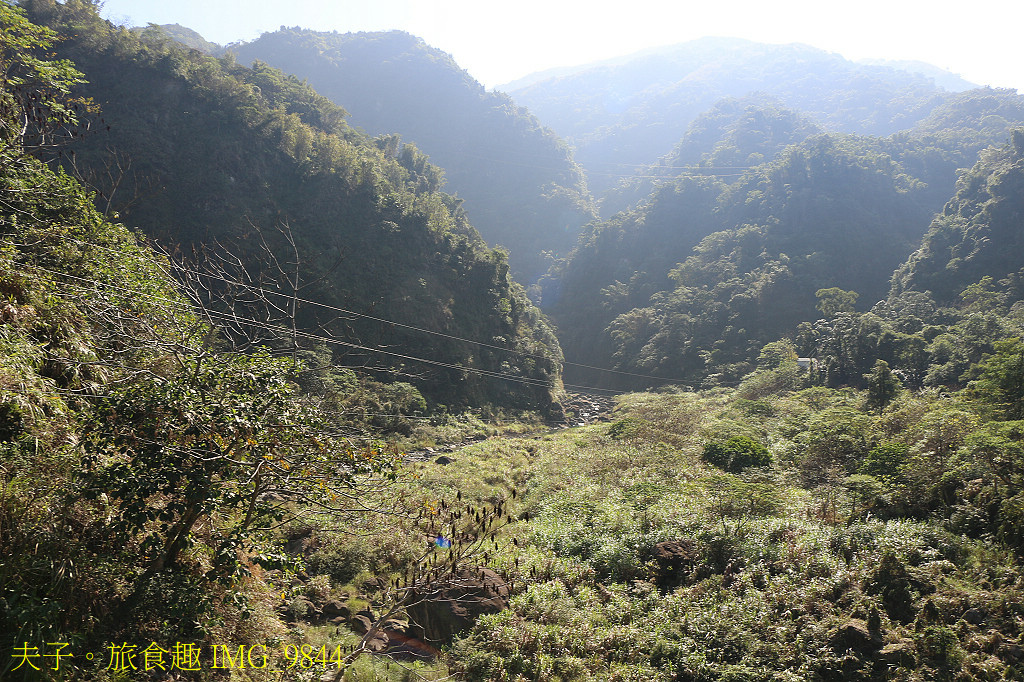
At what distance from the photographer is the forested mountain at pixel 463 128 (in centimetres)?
9706

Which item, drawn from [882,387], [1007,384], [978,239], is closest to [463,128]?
[978,239]

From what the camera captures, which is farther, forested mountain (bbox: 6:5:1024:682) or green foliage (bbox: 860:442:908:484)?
green foliage (bbox: 860:442:908:484)

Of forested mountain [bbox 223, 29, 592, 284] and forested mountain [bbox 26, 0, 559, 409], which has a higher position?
forested mountain [bbox 223, 29, 592, 284]

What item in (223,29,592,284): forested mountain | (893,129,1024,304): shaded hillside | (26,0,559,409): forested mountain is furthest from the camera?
(223,29,592,284): forested mountain

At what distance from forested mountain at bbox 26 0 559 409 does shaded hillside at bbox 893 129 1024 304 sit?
33667mm

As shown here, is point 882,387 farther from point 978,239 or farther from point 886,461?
point 978,239

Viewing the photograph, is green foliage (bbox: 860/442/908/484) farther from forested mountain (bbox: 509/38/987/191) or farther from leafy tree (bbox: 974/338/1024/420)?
forested mountain (bbox: 509/38/987/191)

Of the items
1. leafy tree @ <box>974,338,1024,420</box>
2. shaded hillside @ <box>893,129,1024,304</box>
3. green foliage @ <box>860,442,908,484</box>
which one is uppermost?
shaded hillside @ <box>893,129,1024,304</box>

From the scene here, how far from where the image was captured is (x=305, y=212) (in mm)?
36125

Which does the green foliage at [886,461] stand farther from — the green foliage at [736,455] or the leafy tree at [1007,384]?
the green foliage at [736,455]

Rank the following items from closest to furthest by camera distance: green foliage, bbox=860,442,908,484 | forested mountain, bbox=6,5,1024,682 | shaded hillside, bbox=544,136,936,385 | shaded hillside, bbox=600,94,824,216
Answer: forested mountain, bbox=6,5,1024,682 < green foliage, bbox=860,442,908,484 < shaded hillside, bbox=544,136,936,385 < shaded hillside, bbox=600,94,824,216

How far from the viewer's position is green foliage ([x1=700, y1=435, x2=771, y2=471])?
14.8 metres

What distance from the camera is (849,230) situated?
5700 cm

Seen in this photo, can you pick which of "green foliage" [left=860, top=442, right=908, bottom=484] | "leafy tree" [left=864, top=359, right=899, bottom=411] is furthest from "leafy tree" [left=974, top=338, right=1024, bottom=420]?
"leafy tree" [left=864, top=359, right=899, bottom=411]
